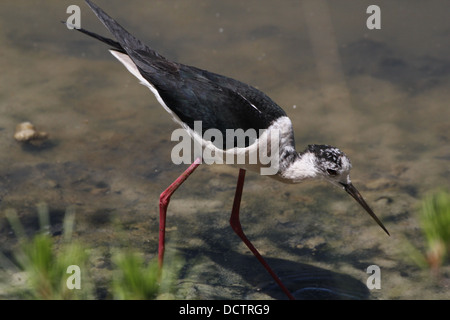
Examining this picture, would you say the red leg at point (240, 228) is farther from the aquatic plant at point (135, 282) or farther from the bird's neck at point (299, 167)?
the aquatic plant at point (135, 282)

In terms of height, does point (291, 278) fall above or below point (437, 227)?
below

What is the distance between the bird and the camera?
155 inches

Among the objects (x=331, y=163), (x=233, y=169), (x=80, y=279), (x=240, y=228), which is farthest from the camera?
(x=233, y=169)

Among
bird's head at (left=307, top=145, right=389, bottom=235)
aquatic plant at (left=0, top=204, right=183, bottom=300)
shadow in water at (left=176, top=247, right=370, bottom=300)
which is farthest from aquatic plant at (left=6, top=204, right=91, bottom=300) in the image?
bird's head at (left=307, top=145, right=389, bottom=235)

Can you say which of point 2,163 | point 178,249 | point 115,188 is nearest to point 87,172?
point 115,188

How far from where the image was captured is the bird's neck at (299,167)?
401 cm

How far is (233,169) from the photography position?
Result: 17.9 ft

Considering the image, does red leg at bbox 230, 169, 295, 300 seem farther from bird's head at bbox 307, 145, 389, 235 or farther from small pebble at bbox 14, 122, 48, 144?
small pebble at bbox 14, 122, 48, 144

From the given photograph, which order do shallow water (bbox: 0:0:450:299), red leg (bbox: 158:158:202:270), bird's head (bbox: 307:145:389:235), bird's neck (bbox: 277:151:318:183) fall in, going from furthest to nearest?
1. shallow water (bbox: 0:0:450:299)
2. red leg (bbox: 158:158:202:270)
3. bird's neck (bbox: 277:151:318:183)
4. bird's head (bbox: 307:145:389:235)

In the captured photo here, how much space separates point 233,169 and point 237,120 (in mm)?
1543

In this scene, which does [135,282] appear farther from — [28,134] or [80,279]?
[28,134]

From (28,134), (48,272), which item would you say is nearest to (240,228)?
(48,272)

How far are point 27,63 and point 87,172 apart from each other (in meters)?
2.03

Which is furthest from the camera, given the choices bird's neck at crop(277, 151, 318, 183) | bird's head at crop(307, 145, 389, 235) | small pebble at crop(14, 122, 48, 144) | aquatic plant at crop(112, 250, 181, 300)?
small pebble at crop(14, 122, 48, 144)
